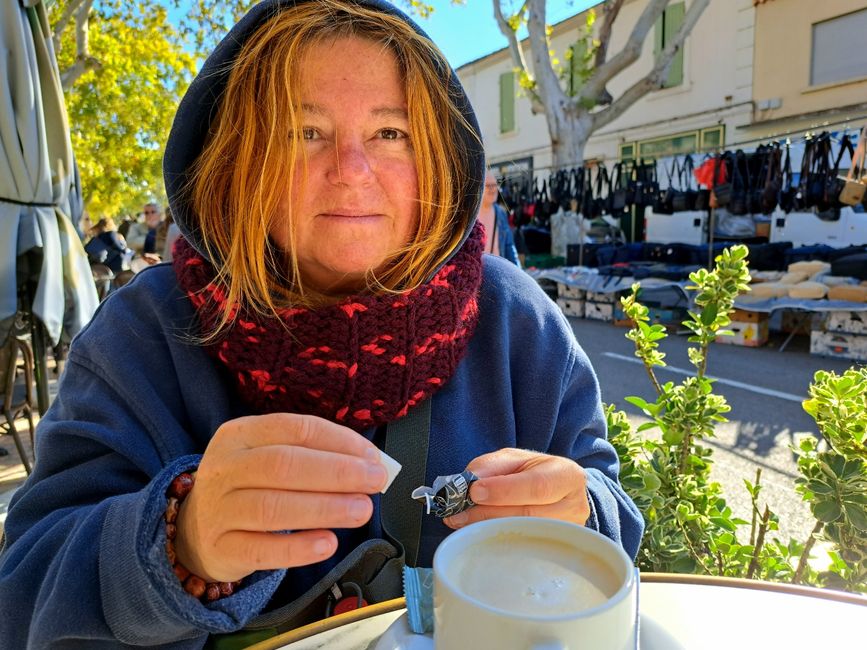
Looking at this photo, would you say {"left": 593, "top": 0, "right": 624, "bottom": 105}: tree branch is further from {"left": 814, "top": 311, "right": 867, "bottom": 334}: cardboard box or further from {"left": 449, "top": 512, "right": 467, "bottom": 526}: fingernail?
{"left": 449, "top": 512, "right": 467, "bottom": 526}: fingernail

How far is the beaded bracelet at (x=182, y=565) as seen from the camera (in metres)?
0.73

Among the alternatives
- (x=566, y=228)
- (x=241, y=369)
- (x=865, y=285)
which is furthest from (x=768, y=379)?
(x=566, y=228)

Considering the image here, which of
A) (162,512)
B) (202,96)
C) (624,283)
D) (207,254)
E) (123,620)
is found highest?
(202,96)

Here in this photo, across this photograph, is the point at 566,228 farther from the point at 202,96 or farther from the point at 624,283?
the point at 202,96

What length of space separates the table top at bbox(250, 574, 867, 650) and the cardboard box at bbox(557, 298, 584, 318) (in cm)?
818

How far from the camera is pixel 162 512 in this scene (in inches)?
28.3

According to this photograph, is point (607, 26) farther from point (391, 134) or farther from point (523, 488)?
point (523, 488)

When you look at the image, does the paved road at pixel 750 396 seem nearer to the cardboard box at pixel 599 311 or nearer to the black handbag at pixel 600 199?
the cardboard box at pixel 599 311

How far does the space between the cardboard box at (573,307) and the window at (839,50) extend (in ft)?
24.4

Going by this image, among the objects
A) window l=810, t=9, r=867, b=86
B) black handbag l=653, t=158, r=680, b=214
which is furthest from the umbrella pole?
window l=810, t=9, r=867, b=86

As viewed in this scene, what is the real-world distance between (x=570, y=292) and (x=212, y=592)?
8609 millimetres

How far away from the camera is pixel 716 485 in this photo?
5.14 feet

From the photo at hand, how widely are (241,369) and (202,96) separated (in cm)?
50

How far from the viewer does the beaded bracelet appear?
2.38ft
